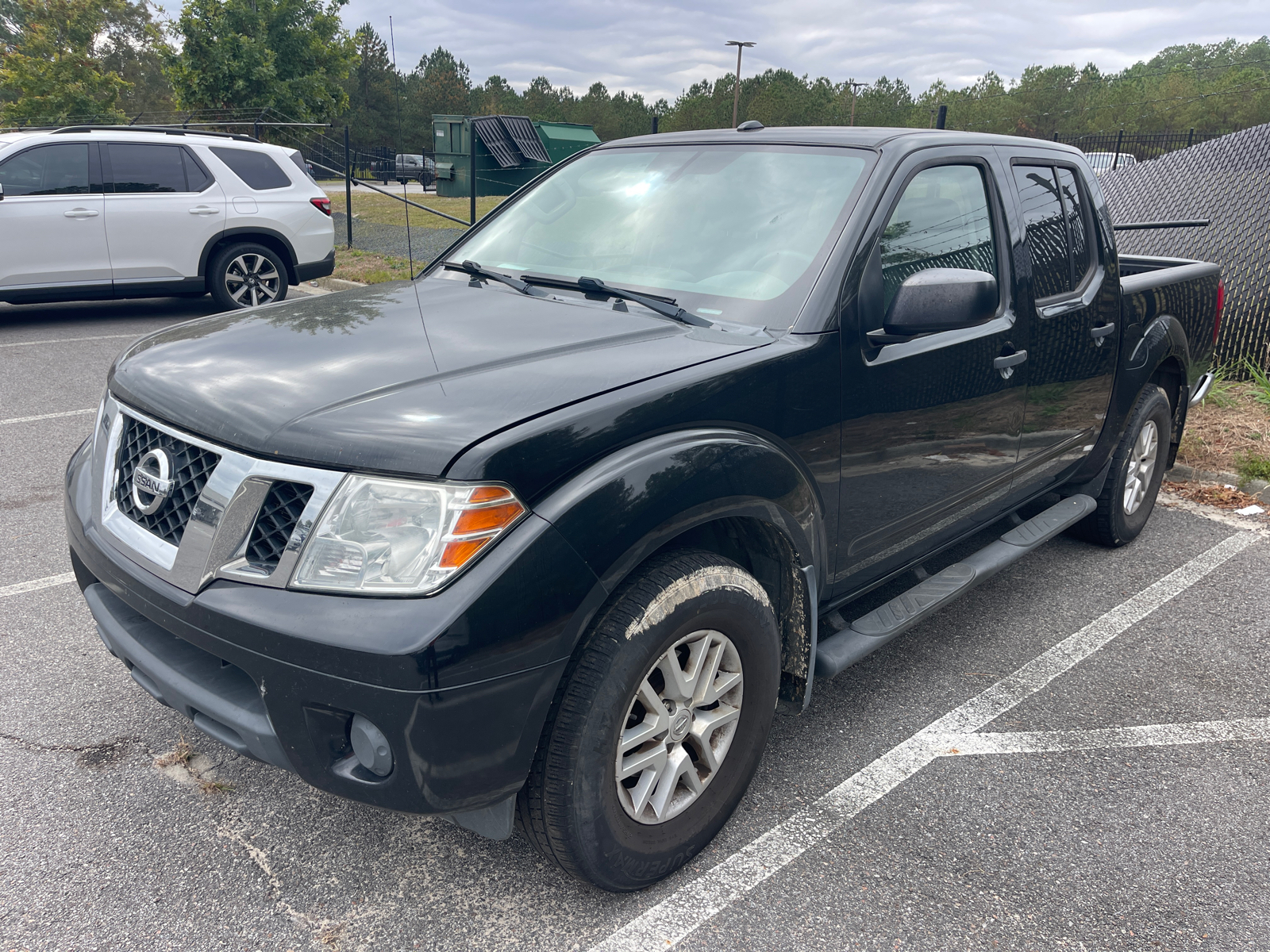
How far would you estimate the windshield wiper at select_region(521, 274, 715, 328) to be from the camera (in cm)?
267

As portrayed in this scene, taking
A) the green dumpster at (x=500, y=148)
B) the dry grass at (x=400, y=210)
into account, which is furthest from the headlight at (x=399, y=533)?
the green dumpster at (x=500, y=148)

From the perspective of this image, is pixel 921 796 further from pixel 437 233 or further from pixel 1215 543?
pixel 437 233

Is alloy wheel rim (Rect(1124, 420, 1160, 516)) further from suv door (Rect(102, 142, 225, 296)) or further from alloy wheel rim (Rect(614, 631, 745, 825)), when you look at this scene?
suv door (Rect(102, 142, 225, 296))

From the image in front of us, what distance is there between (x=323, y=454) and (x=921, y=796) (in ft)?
6.44

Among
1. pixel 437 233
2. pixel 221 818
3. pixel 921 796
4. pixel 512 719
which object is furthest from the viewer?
pixel 437 233

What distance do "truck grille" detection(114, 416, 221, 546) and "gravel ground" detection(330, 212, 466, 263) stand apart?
1095 cm

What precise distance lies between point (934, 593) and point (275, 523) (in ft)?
7.16

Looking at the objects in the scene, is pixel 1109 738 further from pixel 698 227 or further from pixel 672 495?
pixel 698 227

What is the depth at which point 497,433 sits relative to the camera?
6.30 ft

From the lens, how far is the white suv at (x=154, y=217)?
28.9 feet

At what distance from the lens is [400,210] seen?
20.6 metres

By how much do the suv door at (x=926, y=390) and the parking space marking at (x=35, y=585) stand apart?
3136 mm

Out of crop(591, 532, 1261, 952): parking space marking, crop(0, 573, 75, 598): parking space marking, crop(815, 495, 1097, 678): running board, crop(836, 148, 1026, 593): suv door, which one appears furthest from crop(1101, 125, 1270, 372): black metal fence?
crop(0, 573, 75, 598): parking space marking

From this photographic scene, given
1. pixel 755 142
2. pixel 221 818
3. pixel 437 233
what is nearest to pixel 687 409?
pixel 755 142
